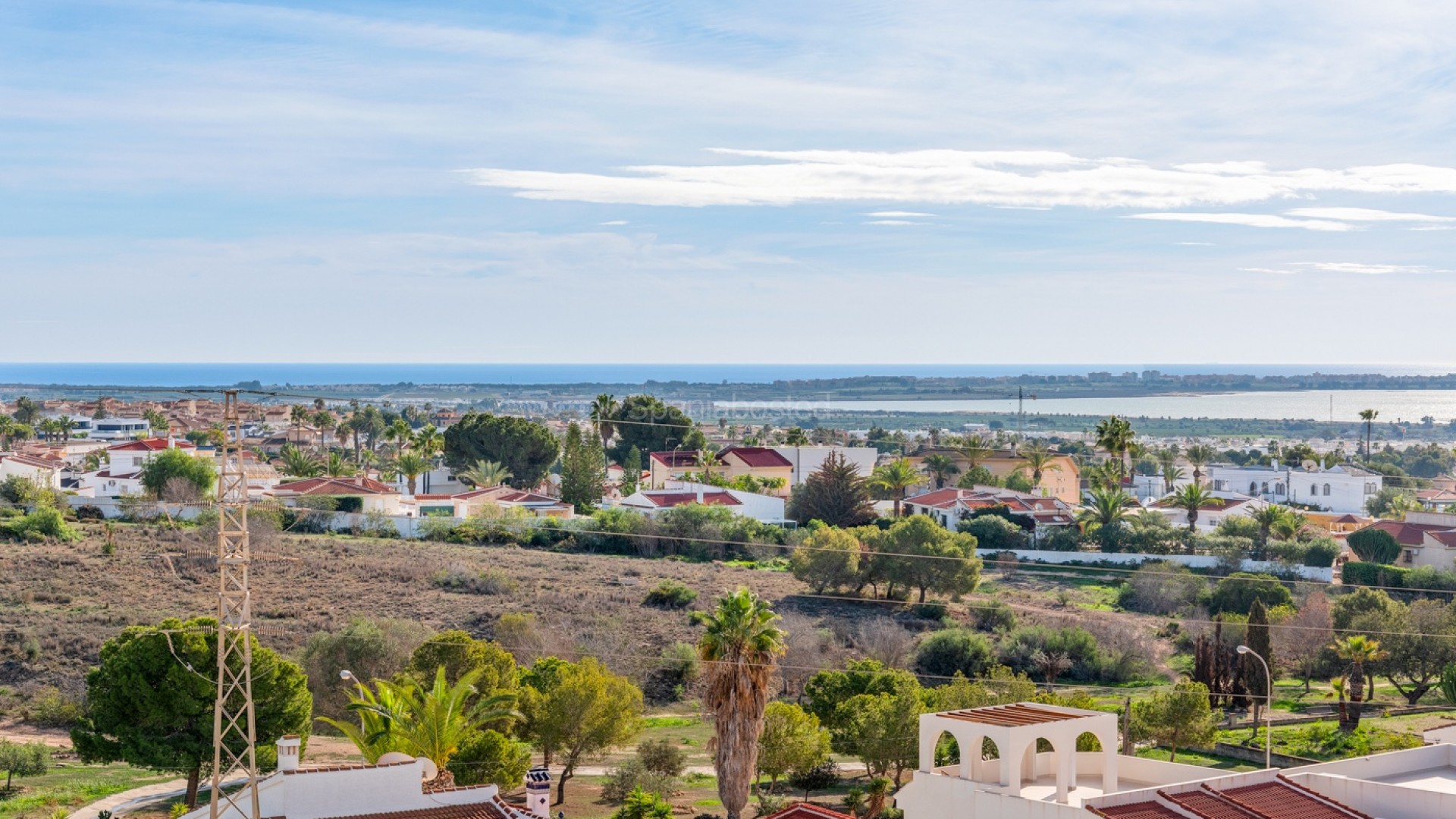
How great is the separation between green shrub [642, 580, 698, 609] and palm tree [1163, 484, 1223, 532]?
106 feet

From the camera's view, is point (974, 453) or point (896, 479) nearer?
point (896, 479)

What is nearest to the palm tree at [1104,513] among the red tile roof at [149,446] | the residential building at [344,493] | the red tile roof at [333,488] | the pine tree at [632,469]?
the pine tree at [632,469]

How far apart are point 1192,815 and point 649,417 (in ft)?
321

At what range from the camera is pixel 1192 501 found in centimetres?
8638

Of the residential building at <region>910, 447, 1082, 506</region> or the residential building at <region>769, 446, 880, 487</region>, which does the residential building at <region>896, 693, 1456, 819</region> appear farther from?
the residential building at <region>910, 447, 1082, 506</region>

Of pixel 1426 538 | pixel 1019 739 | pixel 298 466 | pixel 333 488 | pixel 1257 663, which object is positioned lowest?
pixel 1257 663

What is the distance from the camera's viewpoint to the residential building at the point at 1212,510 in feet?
300

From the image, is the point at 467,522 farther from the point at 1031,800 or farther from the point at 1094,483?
the point at 1031,800

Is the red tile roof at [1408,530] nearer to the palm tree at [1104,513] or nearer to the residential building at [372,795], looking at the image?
the palm tree at [1104,513]

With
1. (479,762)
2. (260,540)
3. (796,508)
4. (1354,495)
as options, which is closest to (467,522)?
(260,540)

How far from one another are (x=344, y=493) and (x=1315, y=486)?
239ft

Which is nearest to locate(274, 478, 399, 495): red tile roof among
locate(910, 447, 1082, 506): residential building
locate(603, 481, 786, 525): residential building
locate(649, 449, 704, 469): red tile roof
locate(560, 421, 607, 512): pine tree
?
locate(560, 421, 607, 512): pine tree

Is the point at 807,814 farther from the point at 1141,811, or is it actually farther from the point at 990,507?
the point at 990,507

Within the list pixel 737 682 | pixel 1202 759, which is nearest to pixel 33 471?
pixel 737 682
